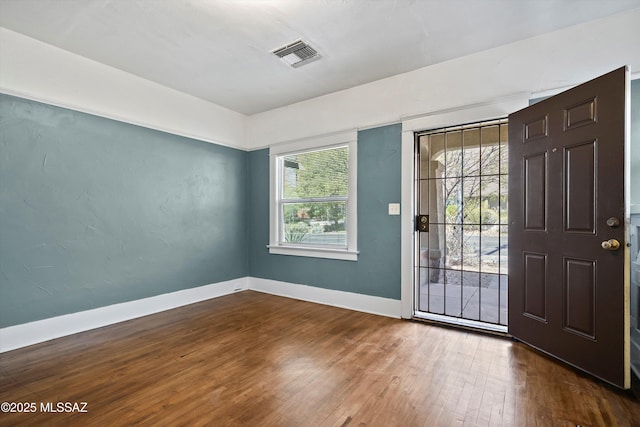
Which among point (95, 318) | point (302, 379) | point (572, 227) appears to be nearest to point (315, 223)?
point (302, 379)

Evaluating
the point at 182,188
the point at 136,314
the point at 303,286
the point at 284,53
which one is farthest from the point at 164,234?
the point at 284,53

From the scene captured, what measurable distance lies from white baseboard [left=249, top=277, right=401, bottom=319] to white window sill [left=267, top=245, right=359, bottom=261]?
1.46 ft

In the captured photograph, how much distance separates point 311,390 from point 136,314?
8.46 ft

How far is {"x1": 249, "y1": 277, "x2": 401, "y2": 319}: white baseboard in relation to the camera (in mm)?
3559

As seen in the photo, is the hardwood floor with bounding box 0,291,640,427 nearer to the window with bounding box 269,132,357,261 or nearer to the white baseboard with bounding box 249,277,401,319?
the white baseboard with bounding box 249,277,401,319

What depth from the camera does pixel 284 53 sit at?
9.93ft

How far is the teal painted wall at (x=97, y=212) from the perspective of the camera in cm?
273

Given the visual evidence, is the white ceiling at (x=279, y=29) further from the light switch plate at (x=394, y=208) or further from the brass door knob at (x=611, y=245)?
the brass door knob at (x=611, y=245)

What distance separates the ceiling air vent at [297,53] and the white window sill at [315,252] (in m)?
2.29

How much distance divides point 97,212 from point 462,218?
4141 mm

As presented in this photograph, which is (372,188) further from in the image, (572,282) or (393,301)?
(572,282)

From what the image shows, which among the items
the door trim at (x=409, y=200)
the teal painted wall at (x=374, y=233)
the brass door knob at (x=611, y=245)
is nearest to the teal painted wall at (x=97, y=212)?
the teal painted wall at (x=374, y=233)

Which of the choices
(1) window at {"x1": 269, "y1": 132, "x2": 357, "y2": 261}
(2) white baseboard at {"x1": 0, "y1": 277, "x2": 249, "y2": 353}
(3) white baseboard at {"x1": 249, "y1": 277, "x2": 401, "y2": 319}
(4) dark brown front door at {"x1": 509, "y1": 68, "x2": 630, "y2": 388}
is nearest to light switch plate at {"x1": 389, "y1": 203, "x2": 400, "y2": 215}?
(1) window at {"x1": 269, "y1": 132, "x2": 357, "y2": 261}

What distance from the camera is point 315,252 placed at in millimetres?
4211
